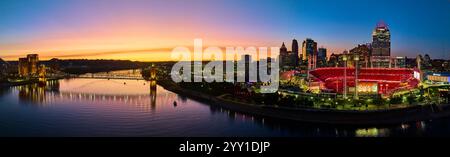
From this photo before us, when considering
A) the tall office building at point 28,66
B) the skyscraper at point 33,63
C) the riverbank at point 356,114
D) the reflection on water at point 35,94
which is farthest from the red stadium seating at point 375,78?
the skyscraper at point 33,63

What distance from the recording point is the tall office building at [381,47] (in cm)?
2055

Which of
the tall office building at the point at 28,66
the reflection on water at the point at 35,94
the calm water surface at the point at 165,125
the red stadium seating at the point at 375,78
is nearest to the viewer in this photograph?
the calm water surface at the point at 165,125

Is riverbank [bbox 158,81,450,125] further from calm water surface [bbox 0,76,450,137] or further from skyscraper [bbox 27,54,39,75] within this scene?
skyscraper [bbox 27,54,39,75]

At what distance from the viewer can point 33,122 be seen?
828 centimetres

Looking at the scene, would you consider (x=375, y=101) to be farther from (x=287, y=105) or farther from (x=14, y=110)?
(x=14, y=110)

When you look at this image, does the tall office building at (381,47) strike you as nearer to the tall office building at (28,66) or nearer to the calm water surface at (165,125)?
the calm water surface at (165,125)

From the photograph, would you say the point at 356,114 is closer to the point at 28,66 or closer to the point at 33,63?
the point at 28,66

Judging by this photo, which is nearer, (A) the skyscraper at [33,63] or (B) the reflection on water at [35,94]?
(B) the reflection on water at [35,94]

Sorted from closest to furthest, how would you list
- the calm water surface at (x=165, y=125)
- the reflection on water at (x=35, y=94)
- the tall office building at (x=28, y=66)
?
the calm water surface at (x=165, y=125) → the reflection on water at (x=35, y=94) → the tall office building at (x=28, y=66)

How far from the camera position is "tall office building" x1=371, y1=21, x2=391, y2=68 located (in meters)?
20.5

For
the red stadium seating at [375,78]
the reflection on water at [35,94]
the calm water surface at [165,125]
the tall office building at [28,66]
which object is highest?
the tall office building at [28,66]

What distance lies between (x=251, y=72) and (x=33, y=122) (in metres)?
16.9

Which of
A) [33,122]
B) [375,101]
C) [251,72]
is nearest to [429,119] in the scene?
[375,101]

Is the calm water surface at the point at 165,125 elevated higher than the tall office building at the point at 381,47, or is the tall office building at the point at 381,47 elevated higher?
the tall office building at the point at 381,47
